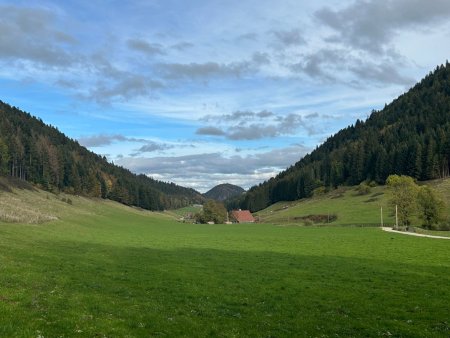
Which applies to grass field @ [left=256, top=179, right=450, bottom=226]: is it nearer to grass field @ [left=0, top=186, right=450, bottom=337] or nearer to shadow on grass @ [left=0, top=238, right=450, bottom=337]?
grass field @ [left=0, top=186, right=450, bottom=337]

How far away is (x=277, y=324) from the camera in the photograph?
1902cm

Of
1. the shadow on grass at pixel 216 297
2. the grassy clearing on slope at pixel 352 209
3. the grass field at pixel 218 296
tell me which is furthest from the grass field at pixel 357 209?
the shadow on grass at pixel 216 297

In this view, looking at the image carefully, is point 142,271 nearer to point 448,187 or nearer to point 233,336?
point 233,336

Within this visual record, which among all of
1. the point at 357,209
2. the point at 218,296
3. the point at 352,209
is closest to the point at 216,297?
the point at 218,296

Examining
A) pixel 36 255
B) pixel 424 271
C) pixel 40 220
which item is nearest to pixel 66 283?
pixel 36 255

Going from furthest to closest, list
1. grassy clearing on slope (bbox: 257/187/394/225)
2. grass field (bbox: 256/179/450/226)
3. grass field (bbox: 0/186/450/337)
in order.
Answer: grassy clearing on slope (bbox: 257/187/394/225) → grass field (bbox: 256/179/450/226) → grass field (bbox: 0/186/450/337)

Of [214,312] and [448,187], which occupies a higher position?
[448,187]

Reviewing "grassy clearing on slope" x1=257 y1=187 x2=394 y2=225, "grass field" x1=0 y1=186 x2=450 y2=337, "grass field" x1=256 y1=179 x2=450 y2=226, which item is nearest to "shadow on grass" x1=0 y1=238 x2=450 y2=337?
"grass field" x1=0 y1=186 x2=450 y2=337

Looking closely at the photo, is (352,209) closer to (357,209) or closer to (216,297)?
(357,209)

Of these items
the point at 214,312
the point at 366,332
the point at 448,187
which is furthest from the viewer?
the point at 448,187

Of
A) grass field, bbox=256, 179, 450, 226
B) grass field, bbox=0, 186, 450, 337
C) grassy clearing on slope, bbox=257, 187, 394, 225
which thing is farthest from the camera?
grassy clearing on slope, bbox=257, 187, 394, 225

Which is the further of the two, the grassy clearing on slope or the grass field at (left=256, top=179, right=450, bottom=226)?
the grassy clearing on slope

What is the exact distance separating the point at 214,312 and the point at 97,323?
6.85 metres

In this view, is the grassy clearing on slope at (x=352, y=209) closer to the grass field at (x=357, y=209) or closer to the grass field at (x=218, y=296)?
the grass field at (x=357, y=209)
